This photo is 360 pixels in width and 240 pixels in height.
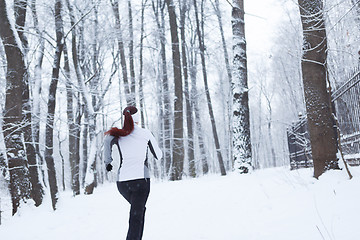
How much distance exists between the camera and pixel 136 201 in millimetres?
3773

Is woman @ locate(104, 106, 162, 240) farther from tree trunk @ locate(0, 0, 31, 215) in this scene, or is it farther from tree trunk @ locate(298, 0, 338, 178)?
tree trunk @ locate(0, 0, 31, 215)

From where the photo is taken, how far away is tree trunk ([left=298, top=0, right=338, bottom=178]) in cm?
538

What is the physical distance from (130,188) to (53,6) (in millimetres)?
8467

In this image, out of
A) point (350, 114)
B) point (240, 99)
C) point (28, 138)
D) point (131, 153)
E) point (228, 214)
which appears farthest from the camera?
point (240, 99)

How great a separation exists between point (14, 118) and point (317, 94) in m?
6.21

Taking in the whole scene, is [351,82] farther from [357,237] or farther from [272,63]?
[272,63]

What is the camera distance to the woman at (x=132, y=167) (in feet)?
12.3

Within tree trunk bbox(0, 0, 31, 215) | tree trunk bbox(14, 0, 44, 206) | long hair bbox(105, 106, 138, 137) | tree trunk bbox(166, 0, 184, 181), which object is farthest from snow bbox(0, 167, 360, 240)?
tree trunk bbox(166, 0, 184, 181)

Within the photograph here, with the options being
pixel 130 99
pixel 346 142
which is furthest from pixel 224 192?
pixel 130 99

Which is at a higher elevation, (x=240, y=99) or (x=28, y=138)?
(x=240, y=99)

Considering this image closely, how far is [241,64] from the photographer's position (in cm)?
869

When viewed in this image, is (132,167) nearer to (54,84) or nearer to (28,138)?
(28,138)

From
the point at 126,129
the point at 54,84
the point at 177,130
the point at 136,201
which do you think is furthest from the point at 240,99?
the point at 54,84

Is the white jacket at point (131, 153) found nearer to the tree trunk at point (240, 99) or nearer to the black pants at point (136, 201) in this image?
the black pants at point (136, 201)
